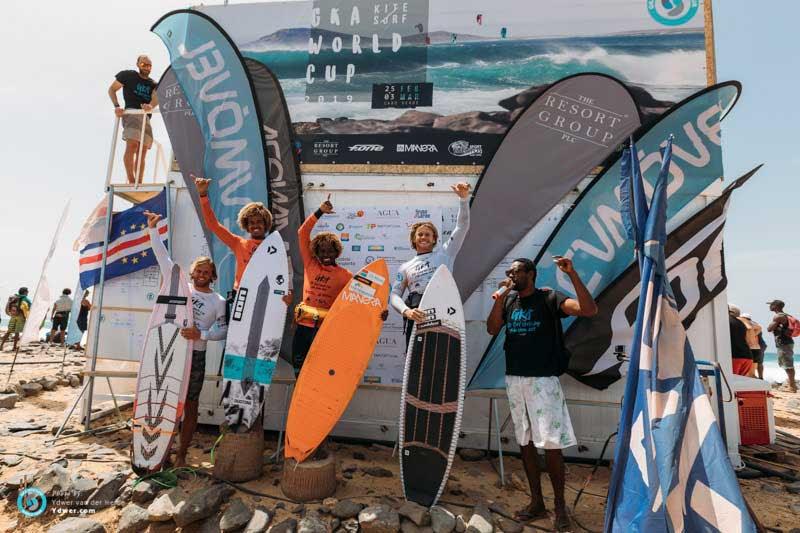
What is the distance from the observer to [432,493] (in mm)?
2625

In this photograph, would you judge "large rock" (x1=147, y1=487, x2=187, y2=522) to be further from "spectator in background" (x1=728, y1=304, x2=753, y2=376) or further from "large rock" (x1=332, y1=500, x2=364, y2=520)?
"spectator in background" (x1=728, y1=304, x2=753, y2=376)

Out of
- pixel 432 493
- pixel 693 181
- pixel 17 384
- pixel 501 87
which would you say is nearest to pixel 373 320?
pixel 432 493

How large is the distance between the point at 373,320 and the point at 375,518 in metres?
1.34

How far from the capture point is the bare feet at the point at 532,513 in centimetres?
250

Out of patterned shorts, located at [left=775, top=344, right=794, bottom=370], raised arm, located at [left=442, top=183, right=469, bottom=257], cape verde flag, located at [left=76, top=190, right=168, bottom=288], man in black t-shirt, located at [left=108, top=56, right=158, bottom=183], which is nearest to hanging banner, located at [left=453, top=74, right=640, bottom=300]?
raised arm, located at [left=442, top=183, right=469, bottom=257]

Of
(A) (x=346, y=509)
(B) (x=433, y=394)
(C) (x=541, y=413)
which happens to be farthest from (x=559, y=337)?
(A) (x=346, y=509)

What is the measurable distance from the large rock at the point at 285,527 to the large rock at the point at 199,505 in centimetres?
48

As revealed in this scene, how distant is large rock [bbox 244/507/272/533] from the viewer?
234cm

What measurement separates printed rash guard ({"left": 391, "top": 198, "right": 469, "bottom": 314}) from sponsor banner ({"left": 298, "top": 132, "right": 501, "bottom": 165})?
51.8 inches

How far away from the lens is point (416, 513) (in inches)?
94.7

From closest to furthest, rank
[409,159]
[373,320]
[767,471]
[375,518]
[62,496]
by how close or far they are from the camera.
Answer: [375,518]
[62,496]
[373,320]
[767,471]
[409,159]

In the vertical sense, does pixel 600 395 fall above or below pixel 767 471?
above

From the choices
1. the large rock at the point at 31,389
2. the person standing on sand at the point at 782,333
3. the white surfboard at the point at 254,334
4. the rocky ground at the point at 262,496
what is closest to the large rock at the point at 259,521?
the rocky ground at the point at 262,496

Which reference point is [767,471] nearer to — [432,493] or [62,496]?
[432,493]
